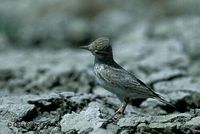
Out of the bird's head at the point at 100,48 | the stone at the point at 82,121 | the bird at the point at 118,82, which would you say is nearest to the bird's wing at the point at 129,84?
the bird at the point at 118,82

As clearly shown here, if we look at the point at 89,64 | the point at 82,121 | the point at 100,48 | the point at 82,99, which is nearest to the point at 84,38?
the point at 89,64

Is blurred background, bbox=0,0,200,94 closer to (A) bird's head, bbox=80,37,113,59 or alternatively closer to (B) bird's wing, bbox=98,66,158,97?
(A) bird's head, bbox=80,37,113,59

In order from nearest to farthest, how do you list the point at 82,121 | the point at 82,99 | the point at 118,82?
the point at 82,121, the point at 118,82, the point at 82,99

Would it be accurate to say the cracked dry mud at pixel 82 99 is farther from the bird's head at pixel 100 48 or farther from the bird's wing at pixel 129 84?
the bird's head at pixel 100 48

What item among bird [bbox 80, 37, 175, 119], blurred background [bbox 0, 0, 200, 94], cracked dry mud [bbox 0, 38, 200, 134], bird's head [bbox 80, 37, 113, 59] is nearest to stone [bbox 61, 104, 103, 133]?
cracked dry mud [bbox 0, 38, 200, 134]

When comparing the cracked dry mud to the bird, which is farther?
the bird

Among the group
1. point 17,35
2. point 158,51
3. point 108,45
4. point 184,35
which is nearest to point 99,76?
point 108,45

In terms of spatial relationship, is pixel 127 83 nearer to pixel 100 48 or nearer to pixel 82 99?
pixel 100 48
